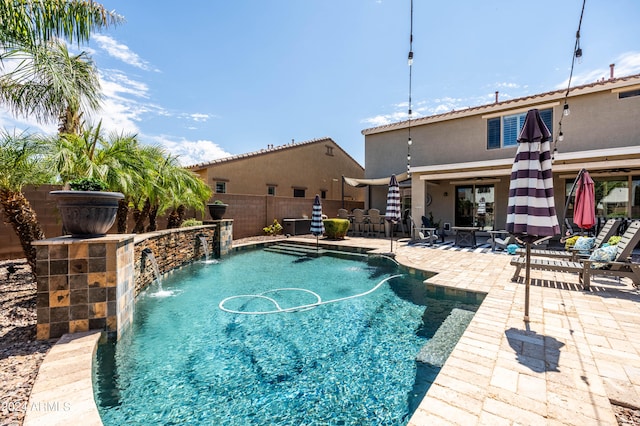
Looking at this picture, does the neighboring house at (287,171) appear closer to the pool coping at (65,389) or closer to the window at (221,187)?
the window at (221,187)

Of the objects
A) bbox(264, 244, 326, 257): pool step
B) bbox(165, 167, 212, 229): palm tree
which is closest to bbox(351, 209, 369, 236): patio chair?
bbox(264, 244, 326, 257): pool step

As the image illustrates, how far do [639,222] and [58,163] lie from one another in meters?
11.0

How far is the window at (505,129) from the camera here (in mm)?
13276

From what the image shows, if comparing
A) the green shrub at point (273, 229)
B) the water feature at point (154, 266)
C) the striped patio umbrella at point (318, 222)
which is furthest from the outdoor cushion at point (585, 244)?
the green shrub at point (273, 229)

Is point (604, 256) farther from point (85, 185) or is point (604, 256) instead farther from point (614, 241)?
point (85, 185)

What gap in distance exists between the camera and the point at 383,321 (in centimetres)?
488

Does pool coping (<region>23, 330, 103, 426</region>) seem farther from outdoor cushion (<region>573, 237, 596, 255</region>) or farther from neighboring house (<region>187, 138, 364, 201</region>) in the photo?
neighboring house (<region>187, 138, 364, 201</region>)

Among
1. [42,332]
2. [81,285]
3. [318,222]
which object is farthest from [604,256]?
[42,332]

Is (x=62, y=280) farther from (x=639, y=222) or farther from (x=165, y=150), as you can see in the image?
(x=639, y=222)

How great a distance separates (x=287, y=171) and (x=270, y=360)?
17.4 meters

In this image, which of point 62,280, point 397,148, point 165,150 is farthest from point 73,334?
point 397,148

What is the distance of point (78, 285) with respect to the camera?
3592mm

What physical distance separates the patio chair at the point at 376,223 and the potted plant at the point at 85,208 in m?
12.3

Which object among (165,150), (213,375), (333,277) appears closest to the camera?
(213,375)
